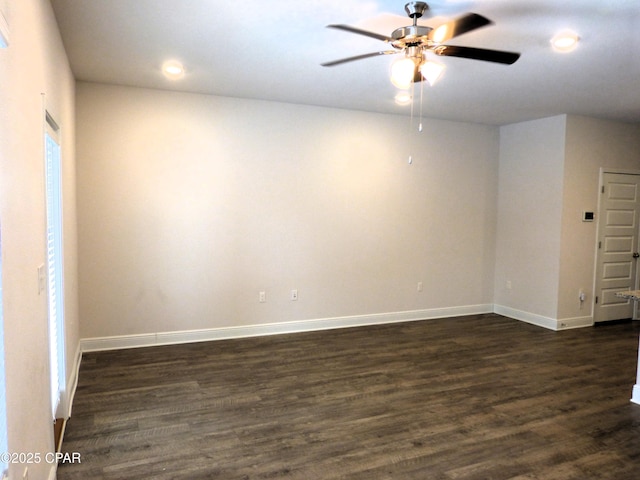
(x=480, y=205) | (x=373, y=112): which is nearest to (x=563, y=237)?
(x=480, y=205)

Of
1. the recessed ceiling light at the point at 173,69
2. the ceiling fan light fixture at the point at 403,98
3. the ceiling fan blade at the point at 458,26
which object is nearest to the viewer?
the ceiling fan blade at the point at 458,26

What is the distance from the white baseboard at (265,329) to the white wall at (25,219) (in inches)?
89.9

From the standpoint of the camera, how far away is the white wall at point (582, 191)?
211 inches

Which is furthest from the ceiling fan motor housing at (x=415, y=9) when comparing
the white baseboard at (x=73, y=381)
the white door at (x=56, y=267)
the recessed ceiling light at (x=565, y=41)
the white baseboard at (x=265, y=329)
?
the white baseboard at (x=265, y=329)

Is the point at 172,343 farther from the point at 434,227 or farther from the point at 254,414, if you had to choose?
the point at 434,227

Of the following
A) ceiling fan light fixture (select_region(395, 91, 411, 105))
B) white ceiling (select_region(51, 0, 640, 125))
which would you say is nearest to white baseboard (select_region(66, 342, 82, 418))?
white ceiling (select_region(51, 0, 640, 125))

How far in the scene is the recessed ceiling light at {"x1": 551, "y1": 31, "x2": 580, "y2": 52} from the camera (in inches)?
113

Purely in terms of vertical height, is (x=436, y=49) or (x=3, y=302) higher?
(x=436, y=49)

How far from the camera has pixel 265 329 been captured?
5.02 metres

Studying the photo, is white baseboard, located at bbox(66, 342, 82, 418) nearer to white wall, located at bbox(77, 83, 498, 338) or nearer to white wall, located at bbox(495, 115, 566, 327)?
white wall, located at bbox(77, 83, 498, 338)

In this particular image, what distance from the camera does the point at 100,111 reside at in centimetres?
425

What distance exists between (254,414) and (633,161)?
225 inches

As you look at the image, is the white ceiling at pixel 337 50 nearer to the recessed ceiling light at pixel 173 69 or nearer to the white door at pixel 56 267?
the recessed ceiling light at pixel 173 69

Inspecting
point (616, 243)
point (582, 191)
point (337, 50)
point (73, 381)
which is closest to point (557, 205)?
point (582, 191)
